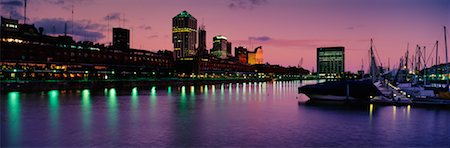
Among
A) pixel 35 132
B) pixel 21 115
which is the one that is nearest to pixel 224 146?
pixel 35 132

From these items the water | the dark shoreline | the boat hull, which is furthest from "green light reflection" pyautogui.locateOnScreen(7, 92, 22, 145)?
the dark shoreline

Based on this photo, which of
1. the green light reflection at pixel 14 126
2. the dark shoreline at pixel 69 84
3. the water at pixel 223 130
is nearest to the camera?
the water at pixel 223 130

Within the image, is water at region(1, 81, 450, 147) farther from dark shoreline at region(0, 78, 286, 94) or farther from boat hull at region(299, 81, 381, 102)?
dark shoreline at region(0, 78, 286, 94)

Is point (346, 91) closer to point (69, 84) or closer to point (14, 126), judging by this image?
point (14, 126)

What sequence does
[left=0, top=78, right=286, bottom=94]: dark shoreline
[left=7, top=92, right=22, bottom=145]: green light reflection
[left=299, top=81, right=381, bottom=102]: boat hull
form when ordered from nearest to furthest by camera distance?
[left=7, top=92, right=22, bottom=145]: green light reflection < [left=299, top=81, right=381, bottom=102]: boat hull < [left=0, top=78, right=286, bottom=94]: dark shoreline

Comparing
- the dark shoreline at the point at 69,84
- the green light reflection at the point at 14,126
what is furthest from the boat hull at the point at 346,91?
the dark shoreline at the point at 69,84

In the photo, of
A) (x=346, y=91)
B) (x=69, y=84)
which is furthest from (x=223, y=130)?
(x=69, y=84)

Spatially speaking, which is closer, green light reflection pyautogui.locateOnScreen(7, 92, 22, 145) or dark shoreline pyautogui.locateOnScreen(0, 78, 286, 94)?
green light reflection pyautogui.locateOnScreen(7, 92, 22, 145)

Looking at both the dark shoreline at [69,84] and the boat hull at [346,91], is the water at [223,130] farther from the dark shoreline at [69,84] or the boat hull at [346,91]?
the dark shoreline at [69,84]

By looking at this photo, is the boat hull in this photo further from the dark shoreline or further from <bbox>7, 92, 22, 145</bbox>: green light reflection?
the dark shoreline

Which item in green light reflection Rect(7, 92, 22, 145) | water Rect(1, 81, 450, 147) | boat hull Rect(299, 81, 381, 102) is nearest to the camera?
water Rect(1, 81, 450, 147)

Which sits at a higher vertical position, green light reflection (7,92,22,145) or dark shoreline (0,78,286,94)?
dark shoreline (0,78,286,94)

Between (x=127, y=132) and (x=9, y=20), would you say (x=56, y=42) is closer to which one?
(x=9, y=20)

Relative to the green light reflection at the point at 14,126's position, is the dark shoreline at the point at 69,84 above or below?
above
